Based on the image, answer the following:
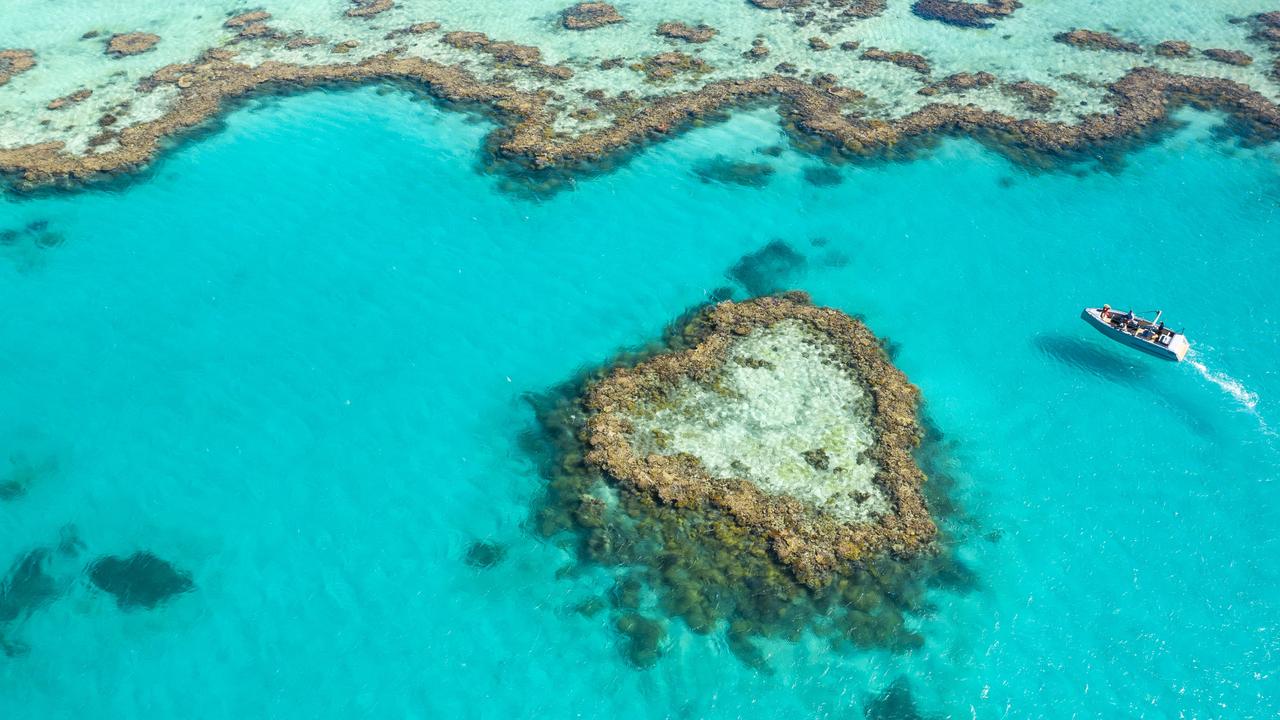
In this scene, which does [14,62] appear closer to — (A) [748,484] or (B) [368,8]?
(B) [368,8]

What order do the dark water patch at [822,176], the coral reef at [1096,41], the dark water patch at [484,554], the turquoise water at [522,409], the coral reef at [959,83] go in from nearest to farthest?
the turquoise water at [522,409] → the dark water patch at [484,554] → the dark water patch at [822,176] → the coral reef at [959,83] → the coral reef at [1096,41]

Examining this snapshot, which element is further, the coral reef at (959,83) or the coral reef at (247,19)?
the coral reef at (247,19)

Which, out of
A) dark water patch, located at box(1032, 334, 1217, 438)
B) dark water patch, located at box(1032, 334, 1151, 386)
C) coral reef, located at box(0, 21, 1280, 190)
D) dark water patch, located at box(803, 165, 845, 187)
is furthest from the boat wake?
dark water patch, located at box(803, 165, 845, 187)

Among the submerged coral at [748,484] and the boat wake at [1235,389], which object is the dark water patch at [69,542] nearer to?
the submerged coral at [748,484]

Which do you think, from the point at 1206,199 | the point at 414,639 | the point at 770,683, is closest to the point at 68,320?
the point at 414,639

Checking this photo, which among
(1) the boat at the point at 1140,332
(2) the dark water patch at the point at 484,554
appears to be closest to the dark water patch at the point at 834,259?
(1) the boat at the point at 1140,332
